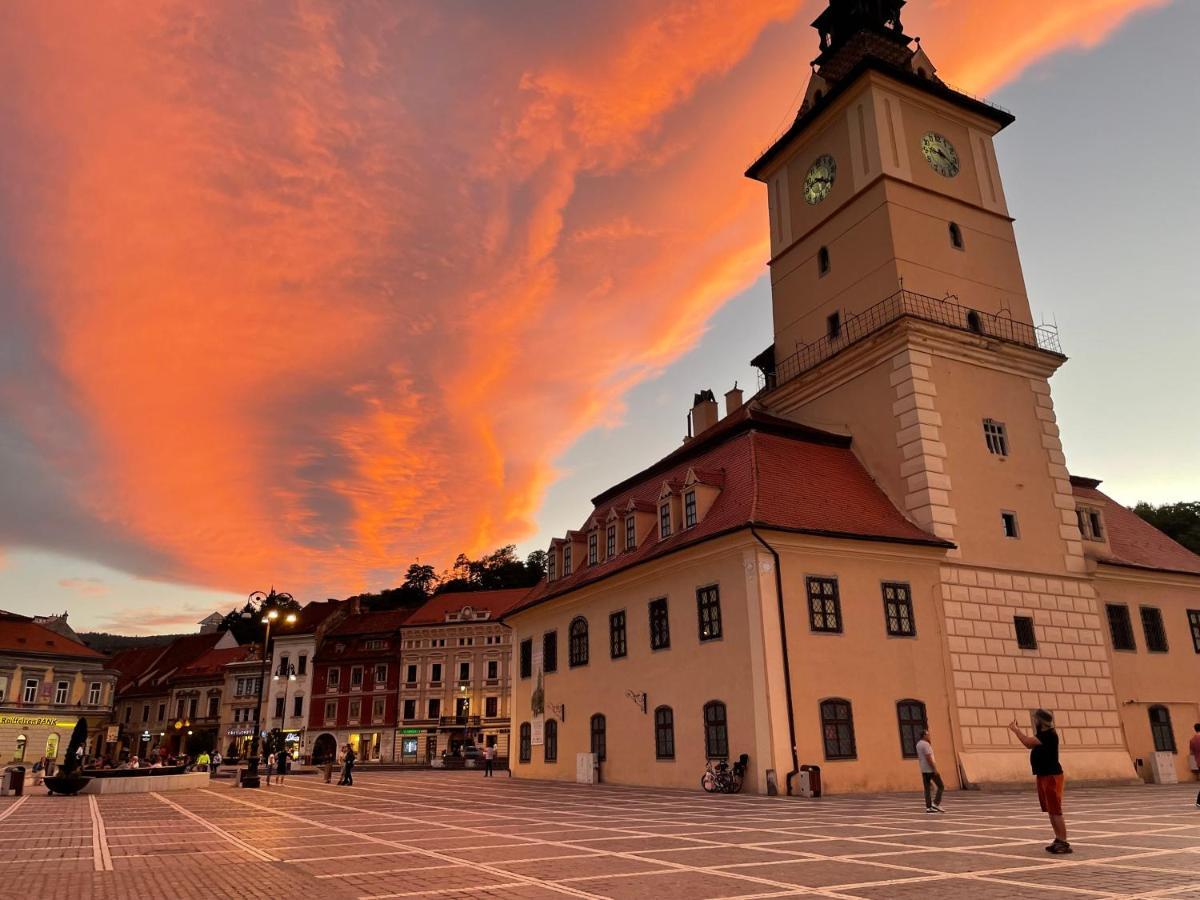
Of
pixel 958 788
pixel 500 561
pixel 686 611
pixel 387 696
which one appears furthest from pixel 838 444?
pixel 500 561

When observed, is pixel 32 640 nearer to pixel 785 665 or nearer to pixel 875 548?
pixel 785 665

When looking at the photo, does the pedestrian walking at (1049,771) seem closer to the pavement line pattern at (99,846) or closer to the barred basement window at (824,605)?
the pavement line pattern at (99,846)

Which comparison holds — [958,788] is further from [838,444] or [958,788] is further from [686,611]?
[838,444]

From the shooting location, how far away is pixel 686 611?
26156 mm

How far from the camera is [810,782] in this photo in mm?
21172

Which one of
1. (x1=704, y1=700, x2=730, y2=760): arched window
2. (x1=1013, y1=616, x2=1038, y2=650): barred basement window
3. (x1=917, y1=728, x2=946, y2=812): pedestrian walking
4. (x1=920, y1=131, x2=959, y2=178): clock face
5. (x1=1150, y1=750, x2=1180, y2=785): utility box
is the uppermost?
(x1=920, y1=131, x2=959, y2=178): clock face

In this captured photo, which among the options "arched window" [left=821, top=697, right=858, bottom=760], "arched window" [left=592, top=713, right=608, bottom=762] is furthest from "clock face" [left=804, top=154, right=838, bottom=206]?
"arched window" [left=592, top=713, right=608, bottom=762]

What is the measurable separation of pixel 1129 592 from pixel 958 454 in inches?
403

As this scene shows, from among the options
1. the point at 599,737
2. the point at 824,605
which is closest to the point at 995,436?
the point at 824,605

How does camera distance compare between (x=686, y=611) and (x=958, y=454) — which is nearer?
(x=686, y=611)

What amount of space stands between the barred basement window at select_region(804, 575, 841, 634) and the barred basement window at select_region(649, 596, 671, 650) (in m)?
5.10

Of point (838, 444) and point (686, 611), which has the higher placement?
point (838, 444)

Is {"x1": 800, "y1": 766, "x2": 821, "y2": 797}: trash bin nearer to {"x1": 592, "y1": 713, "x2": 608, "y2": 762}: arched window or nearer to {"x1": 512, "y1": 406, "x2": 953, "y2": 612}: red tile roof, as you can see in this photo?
{"x1": 512, "y1": 406, "x2": 953, "y2": 612}: red tile roof

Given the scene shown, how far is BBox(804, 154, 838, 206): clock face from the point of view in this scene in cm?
3456
